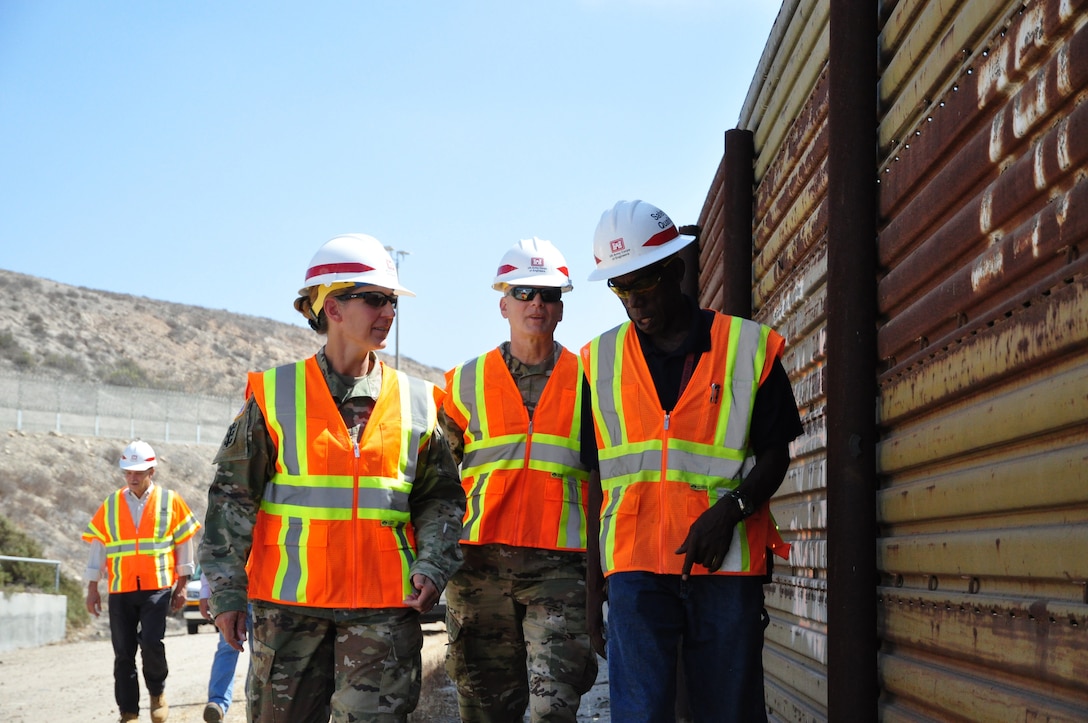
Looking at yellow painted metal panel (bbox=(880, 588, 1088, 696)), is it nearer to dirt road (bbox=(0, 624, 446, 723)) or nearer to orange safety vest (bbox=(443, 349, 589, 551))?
orange safety vest (bbox=(443, 349, 589, 551))

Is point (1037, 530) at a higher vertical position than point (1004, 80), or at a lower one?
lower

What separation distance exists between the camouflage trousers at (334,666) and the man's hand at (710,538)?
132 cm

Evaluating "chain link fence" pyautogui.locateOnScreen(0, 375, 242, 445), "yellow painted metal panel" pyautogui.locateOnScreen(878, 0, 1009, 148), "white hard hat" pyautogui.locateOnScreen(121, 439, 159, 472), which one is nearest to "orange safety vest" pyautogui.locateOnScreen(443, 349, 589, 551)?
"yellow painted metal panel" pyautogui.locateOnScreen(878, 0, 1009, 148)

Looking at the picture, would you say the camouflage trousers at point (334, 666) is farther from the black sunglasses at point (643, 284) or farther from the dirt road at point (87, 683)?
the dirt road at point (87, 683)

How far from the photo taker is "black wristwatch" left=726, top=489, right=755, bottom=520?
14.0ft

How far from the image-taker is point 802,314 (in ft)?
18.2

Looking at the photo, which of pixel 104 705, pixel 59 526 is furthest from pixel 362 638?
pixel 59 526

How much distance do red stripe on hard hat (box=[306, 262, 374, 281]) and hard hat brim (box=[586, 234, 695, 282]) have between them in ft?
3.45

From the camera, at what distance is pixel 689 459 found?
439 centimetres

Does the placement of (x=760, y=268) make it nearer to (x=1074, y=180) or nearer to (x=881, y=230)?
(x=881, y=230)

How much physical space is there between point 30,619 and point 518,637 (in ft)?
62.1

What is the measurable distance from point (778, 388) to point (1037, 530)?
5.43 feet

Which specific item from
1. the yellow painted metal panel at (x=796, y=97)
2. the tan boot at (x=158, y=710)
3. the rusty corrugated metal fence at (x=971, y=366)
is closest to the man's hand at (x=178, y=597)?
the tan boot at (x=158, y=710)

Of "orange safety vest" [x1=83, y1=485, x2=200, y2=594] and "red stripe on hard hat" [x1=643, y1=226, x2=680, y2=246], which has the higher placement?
"red stripe on hard hat" [x1=643, y1=226, x2=680, y2=246]
